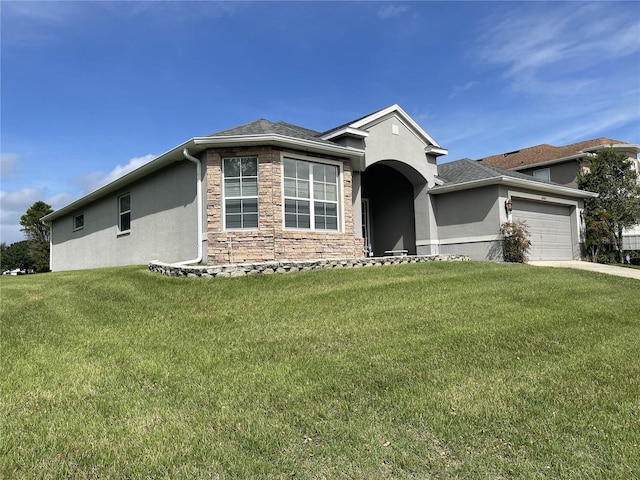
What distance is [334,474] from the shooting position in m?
2.79

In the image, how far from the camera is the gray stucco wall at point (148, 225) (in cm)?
1298

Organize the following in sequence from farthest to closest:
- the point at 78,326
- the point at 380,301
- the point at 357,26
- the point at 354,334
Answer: the point at 357,26
the point at 380,301
the point at 78,326
the point at 354,334

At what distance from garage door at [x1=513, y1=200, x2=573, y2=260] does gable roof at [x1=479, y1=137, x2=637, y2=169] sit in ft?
28.4

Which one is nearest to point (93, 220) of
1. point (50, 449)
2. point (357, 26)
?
point (357, 26)

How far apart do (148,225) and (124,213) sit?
2590 millimetres

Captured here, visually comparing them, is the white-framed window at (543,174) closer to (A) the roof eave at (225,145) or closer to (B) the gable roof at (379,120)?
(B) the gable roof at (379,120)

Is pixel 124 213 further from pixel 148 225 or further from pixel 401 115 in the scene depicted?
pixel 401 115

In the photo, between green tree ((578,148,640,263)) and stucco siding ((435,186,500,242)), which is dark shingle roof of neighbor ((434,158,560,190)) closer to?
stucco siding ((435,186,500,242))

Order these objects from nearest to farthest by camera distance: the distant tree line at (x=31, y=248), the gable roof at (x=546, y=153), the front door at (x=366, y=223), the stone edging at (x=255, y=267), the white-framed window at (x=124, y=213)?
the stone edging at (x=255, y=267)
the white-framed window at (x=124, y=213)
the front door at (x=366, y=223)
the gable roof at (x=546, y=153)
the distant tree line at (x=31, y=248)

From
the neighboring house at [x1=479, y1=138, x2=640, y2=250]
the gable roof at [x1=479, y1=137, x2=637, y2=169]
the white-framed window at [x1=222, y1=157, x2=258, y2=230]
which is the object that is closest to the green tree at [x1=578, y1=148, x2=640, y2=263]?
the neighboring house at [x1=479, y1=138, x2=640, y2=250]

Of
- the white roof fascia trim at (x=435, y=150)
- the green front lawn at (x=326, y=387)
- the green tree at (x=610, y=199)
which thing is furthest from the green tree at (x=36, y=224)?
the green tree at (x=610, y=199)

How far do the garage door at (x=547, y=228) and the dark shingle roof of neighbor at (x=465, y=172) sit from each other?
4.00 feet

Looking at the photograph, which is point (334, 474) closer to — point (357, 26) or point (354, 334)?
point (354, 334)

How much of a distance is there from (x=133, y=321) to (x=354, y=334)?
3.43 m
